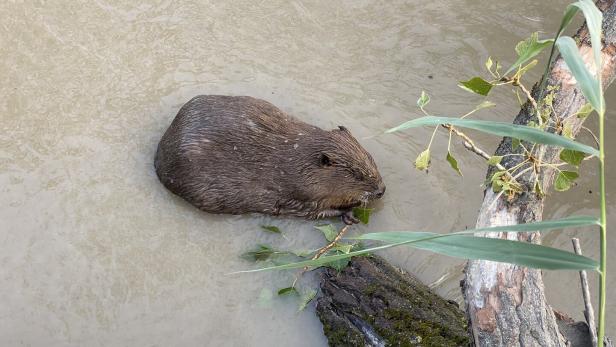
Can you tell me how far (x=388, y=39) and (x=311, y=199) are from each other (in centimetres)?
181

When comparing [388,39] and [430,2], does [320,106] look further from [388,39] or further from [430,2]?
[430,2]

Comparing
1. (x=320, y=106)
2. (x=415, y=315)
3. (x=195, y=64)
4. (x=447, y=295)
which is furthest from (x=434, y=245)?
(x=195, y=64)

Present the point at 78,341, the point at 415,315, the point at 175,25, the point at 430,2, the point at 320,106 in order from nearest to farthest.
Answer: the point at 415,315
the point at 78,341
the point at 320,106
the point at 175,25
the point at 430,2

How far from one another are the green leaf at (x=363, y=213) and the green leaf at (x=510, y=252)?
235 cm

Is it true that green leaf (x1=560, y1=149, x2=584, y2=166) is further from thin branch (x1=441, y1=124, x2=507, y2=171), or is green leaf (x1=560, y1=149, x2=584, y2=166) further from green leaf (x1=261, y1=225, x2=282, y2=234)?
green leaf (x1=261, y1=225, x2=282, y2=234)

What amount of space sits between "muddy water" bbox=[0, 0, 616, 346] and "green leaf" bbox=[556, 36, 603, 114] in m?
2.45

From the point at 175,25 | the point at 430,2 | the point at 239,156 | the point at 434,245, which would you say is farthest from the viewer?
the point at 430,2

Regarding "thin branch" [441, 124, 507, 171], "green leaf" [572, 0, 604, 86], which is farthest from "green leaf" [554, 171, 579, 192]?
"green leaf" [572, 0, 604, 86]

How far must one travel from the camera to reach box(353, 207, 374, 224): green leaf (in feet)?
14.3

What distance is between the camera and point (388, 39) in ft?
18.0

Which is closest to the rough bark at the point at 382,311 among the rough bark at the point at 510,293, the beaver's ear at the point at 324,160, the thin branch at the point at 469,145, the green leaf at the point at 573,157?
the rough bark at the point at 510,293

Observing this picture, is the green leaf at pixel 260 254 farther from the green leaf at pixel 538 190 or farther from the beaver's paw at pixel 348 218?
the green leaf at pixel 538 190

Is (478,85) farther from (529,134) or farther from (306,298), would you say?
(306,298)

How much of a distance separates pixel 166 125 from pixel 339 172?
1.36 m
